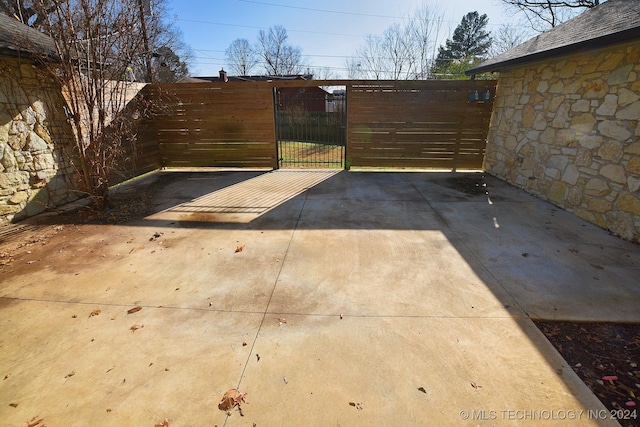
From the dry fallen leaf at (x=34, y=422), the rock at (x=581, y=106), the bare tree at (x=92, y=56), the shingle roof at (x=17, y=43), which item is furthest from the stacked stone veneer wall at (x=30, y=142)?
the rock at (x=581, y=106)

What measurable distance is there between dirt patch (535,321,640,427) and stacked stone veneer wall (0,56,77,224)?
20.8ft

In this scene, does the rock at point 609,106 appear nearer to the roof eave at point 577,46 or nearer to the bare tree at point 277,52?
the roof eave at point 577,46

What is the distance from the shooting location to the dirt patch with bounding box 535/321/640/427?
1.56 meters

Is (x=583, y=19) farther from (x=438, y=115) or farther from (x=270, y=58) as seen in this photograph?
(x=270, y=58)

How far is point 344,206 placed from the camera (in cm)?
483

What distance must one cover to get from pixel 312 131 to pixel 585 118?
11068 millimetres

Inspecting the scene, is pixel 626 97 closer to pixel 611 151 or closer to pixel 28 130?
pixel 611 151

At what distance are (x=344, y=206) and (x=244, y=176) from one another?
334 cm

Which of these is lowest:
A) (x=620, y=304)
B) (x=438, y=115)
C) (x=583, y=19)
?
(x=620, y=304)

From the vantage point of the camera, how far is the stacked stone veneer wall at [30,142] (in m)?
4.00

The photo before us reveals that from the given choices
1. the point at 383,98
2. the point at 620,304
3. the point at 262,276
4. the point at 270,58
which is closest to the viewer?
the point at 620,304

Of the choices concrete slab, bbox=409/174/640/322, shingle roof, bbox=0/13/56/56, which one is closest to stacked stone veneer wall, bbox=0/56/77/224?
shingle roof, bbox=0/13/56/56

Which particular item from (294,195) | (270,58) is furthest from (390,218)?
(270,58)

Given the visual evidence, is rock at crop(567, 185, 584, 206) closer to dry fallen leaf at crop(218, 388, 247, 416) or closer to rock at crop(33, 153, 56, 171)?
dry fallen leaf at crop(218, 388, 247, 416)
